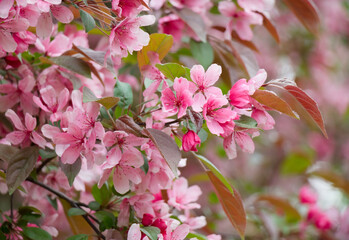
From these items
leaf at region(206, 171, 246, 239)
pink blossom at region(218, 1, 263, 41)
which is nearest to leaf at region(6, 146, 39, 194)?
leaf at region(206, 171, 246, 239)

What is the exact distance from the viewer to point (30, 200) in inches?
39.2

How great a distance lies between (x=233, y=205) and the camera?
921 mm

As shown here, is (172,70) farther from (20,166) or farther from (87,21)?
(20,166)

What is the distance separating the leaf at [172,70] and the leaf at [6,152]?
1.01 ft

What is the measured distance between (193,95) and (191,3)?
40 centimetres

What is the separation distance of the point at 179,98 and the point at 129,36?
15 centimetres

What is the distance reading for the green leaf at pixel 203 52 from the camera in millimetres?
1124

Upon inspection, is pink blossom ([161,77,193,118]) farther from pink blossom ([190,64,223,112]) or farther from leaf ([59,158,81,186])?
leaf ([59,158,81,186])

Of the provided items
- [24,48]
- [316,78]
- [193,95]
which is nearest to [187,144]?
[193,95]

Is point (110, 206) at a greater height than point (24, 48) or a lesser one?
lesser

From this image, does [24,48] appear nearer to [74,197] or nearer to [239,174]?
[74,197]

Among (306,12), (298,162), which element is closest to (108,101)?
(306,12)

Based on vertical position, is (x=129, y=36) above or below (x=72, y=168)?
above

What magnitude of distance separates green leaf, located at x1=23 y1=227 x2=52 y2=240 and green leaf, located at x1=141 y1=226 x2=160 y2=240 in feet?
0.66
